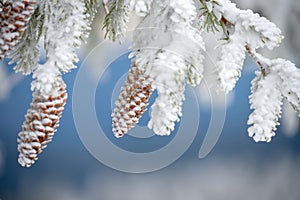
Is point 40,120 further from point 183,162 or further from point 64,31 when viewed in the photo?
point 183,162

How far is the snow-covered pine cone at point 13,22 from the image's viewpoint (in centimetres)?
28

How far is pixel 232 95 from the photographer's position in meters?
1.37

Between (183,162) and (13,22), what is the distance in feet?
3.83

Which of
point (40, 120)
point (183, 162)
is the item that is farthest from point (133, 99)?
point (183, 162)

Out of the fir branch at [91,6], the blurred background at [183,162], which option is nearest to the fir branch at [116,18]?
the fir branch at [91,6]

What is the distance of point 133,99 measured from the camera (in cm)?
A: 32

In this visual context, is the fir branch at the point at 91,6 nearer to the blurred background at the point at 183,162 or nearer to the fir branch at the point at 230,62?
the fir branch at the point at 230,62

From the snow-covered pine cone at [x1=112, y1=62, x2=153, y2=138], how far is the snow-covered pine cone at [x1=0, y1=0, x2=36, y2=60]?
0.26ft

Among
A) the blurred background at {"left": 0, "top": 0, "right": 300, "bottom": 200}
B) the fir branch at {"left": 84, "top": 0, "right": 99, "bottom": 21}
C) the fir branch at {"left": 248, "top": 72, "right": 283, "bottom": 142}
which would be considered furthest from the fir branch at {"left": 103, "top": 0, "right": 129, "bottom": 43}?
the blurred background at {"left": 0, "top": 0, "right": 300, "bottom": 200}

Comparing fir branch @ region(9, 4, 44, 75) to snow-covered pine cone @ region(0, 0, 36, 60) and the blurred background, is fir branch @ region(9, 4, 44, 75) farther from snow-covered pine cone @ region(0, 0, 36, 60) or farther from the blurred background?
the blurred background

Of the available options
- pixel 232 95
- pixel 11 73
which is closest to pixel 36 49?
pixel 11 73

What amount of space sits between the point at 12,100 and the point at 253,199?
2.77 feet

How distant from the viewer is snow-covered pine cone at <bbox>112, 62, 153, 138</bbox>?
1.04ft

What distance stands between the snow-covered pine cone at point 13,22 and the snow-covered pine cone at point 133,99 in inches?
3.1
